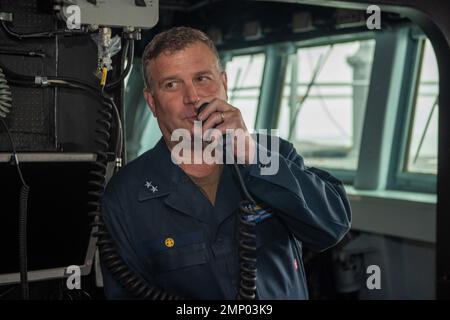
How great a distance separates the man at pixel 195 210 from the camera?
1720 millimetres

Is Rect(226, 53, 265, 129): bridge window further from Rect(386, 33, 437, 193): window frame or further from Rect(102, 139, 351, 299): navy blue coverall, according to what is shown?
Rect(102, 139, 351, 299): navy blue coverall

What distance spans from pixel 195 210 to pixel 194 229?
6 cm

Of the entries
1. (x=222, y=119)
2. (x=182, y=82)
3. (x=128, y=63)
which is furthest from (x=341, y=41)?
(x=222, y=119)

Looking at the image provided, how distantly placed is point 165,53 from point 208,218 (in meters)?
0.52

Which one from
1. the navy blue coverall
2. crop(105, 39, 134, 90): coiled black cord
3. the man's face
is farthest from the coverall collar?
crop(105, 39, 134, 90): coiled black cord

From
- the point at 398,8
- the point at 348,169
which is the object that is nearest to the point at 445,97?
the point at 398,8

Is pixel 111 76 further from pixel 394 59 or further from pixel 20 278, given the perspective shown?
pixel 394 59

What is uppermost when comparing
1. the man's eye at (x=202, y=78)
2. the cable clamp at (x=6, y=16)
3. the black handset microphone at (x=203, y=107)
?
the cable clamp at (x=6, y=16)

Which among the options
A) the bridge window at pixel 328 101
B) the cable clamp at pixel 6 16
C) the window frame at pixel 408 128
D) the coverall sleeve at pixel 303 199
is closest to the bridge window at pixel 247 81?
the bridge window at pixel 328 101

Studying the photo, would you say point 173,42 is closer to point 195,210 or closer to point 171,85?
point 171,85

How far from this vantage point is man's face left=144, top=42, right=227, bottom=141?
1767 mm

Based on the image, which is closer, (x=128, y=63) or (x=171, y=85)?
(x=171, y=85)

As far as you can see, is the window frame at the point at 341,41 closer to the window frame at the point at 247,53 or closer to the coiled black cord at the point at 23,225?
the window frame at the point at 247,53

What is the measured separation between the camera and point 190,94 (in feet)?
5.74
